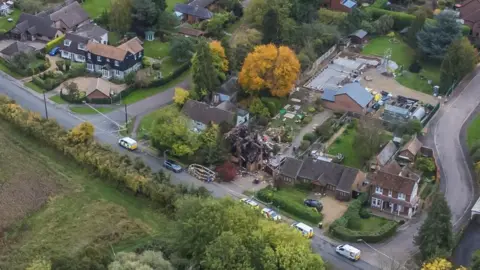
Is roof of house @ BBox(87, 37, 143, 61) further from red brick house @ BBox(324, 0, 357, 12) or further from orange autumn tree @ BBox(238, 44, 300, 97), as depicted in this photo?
red brick house @ BBox(324, 0, 357, 12)

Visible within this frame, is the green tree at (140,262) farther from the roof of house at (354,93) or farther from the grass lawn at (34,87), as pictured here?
the grass lawn at (34,87)

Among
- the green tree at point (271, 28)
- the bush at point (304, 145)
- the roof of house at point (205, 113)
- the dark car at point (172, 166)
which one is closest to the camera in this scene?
the dark car at point (172, 166)

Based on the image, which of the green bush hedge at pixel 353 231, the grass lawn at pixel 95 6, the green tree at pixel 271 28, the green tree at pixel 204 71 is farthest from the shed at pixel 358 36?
the green bush hedge at pixel 353 231

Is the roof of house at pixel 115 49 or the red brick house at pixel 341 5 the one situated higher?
the red brick house at pixel 341 5

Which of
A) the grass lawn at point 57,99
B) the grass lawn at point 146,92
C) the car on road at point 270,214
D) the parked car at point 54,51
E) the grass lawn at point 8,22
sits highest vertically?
the car on road at point 270,214

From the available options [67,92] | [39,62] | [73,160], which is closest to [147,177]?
[73,160]

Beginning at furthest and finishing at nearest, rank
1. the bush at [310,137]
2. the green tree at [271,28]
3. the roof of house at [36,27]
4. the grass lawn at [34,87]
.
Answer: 1. the roof of house at [36,27]
2. the green tree at [271,28]
3. the grass lawn at [34,87]
4. the bush at [310,137]
